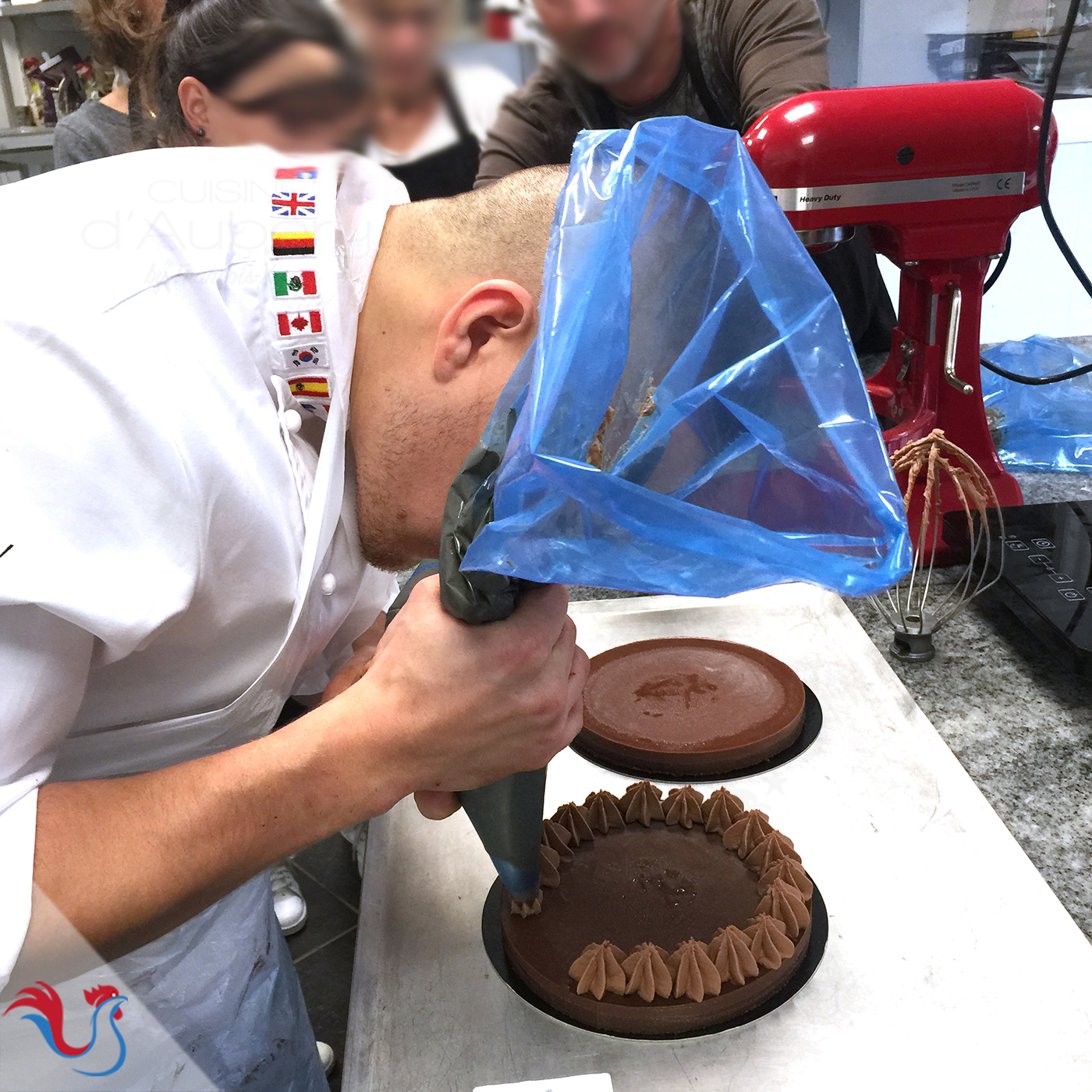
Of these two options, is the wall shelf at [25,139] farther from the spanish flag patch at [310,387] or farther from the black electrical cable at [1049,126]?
the black electrical cable at [1049,126]

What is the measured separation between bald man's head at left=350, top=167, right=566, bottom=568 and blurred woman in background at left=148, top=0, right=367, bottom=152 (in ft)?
1.09

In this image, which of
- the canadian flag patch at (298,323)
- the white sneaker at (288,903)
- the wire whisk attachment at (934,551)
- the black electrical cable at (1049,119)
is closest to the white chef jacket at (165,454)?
the canadian flag patch at (298,323)

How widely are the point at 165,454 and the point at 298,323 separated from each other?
0.15 m

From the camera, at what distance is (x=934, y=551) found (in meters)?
0.99

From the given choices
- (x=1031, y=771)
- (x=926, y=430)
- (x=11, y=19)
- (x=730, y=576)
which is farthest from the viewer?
(x=926, y=430)

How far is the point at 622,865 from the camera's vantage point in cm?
74

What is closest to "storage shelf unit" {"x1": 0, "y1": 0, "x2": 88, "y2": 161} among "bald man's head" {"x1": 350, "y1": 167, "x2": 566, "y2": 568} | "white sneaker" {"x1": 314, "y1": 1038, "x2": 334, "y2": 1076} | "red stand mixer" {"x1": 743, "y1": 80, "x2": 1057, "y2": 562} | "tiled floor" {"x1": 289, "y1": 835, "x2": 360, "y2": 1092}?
"bald man's head" {"x1": 350, "y1": 167, "x2": 566, "y2": 568}

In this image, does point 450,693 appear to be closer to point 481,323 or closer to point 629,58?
point 481,323

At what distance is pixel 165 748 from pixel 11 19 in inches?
18.8

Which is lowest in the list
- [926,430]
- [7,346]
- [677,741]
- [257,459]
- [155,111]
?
[677,741]

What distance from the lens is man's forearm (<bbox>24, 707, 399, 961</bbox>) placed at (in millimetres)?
525

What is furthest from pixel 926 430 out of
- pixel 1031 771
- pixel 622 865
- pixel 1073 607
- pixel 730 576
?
pixel 730 576

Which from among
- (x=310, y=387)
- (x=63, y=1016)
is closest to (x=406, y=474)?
(x=310, y=387)

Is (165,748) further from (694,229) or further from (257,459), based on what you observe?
(694,229)
